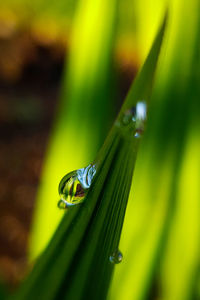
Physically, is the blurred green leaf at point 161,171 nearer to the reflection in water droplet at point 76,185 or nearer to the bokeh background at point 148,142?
the bokeh background at point 148,142

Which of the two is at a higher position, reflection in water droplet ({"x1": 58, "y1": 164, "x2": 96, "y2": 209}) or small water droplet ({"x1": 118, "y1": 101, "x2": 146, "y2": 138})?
small water droplet ({"x1": 118, "y1": 101, "x2": 146, "y2": 138})

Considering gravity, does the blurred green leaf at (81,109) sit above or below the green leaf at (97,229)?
above

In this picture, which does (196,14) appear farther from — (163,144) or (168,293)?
(168,293)

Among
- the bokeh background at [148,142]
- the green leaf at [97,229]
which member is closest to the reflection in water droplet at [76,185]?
the green leaf at [97,229]

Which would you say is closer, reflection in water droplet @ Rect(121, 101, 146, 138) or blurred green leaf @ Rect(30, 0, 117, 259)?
reflection in water droplet @ Rect(121, 101, 146, 138)

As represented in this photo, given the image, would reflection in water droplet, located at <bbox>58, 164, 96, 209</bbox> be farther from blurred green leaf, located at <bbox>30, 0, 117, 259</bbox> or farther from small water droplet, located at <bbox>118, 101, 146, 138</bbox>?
blurred green leaf, located at <bbox>30, 0, 117, 259</bbox>

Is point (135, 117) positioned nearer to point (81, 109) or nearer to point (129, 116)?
point (129, 116)

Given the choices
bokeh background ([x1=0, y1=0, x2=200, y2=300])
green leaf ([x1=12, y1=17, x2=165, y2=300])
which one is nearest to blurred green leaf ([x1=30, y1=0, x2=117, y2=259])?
bokeh background ([x1=0, y1=0, x2=200, y2=300])

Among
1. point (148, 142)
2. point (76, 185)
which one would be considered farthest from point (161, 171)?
point (76, 185)
